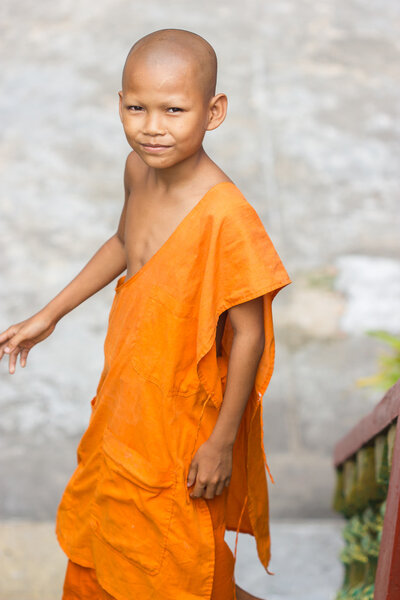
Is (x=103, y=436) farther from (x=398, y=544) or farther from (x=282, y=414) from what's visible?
(x=282, y=414)

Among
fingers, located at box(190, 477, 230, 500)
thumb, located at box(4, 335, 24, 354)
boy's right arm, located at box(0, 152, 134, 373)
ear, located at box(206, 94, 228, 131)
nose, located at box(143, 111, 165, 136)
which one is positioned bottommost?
fingers, located at box(190, 477, 230, 500)

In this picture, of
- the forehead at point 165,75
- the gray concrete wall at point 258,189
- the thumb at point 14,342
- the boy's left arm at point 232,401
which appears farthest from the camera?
the gray concrete wall at point 258,189

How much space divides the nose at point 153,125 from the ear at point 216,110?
11 cm

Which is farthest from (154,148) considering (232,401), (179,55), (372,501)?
(372,501)

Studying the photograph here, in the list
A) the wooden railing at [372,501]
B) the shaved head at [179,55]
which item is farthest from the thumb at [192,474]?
the shaved head at [179,55]

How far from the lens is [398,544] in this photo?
5.11 feet

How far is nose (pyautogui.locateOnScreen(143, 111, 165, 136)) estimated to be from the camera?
156 cm

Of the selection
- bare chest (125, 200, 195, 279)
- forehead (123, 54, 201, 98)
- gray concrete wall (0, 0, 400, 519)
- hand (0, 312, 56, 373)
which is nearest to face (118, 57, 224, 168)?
forehead (123, 54, 201, 98)

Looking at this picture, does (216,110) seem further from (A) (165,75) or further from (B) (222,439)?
(B) (222,439)

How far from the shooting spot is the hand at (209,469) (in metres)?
1.72

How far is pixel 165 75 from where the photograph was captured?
1.54 metres

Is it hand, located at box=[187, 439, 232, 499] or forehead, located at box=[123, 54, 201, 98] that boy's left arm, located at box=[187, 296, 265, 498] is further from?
forehead, located at box=[123, 54, 201, 98]

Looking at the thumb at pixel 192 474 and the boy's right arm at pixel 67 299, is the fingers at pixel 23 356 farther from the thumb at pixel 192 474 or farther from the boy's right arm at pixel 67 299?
the thumb at pixel 192 474

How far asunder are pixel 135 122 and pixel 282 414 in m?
2.43
